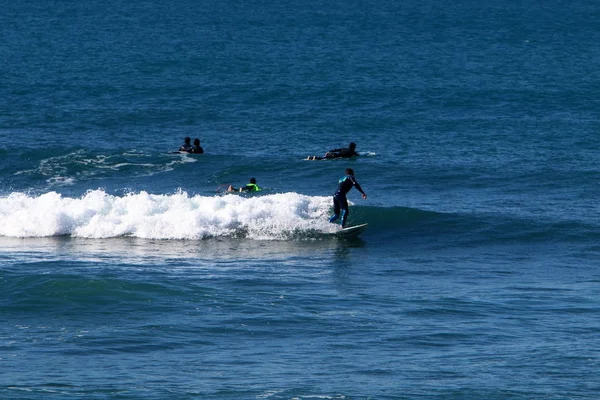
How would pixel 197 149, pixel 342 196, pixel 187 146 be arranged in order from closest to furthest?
pixel 342 196, pixel 197 149, pixel 187 146

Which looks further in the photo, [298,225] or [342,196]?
[298,225]

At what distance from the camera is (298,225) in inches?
1213

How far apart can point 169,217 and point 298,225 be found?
11.9ft

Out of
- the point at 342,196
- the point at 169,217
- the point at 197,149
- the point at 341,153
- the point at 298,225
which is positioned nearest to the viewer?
the point at 342,196

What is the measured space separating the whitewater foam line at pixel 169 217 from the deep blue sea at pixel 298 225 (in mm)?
72

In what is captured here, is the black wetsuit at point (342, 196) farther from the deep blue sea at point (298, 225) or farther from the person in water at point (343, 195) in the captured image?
the deep blue sea at point (298, 225)

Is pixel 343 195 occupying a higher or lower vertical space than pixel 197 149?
lower

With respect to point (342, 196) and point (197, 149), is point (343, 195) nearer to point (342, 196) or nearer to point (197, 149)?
point (342, 196)

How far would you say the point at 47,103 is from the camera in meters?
53.5

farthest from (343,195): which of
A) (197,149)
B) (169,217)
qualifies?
(197,149)

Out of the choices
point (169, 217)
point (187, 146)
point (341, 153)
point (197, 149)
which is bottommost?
point (169, 217)

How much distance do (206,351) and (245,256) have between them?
8.64m

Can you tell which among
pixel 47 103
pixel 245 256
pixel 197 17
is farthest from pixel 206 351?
pixel 197 17

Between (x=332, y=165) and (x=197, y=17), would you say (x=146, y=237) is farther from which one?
(x=197, y=17)
